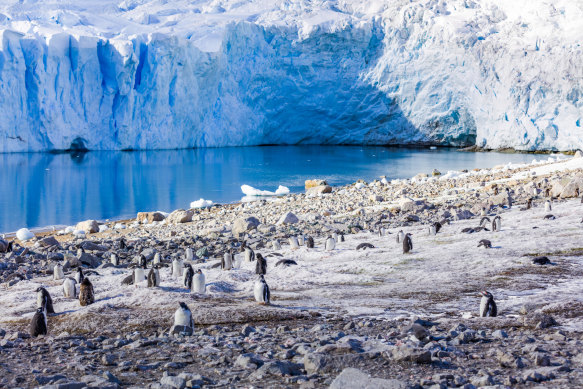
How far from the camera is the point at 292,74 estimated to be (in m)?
34.4

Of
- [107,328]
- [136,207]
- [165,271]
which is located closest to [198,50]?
[136,207]

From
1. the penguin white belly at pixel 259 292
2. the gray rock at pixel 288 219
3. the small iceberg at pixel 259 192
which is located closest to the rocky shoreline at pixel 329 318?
the penguin white belly at pixel 259 292

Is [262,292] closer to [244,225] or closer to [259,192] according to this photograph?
[244,225]

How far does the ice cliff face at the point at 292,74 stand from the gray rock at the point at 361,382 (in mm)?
28030

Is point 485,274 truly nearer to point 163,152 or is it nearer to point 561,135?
point 561,135

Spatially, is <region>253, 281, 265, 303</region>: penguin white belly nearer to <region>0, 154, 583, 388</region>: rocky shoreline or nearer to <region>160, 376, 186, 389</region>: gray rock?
<region>0, 154, 583, 388</region>: rocky shoreline

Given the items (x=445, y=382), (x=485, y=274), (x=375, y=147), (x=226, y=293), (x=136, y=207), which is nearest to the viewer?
(x=445, y=382)

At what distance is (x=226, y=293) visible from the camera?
489cm

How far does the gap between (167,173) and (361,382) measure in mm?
22025

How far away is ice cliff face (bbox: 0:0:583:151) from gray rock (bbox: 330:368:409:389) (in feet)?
92.0

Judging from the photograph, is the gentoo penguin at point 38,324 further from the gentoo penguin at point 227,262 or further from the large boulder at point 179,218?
the large boulder at point 179,218

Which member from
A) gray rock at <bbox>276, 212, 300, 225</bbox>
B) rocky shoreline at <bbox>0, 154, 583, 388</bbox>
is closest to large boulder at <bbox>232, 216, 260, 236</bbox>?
gray rock at <bbox>276, 212, 300, 225</bbox>

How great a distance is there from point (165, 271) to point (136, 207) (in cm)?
1071

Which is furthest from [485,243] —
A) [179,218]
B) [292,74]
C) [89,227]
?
[292,74]
